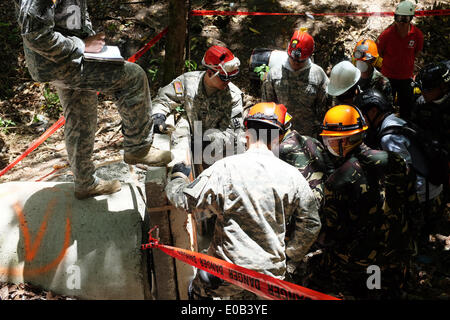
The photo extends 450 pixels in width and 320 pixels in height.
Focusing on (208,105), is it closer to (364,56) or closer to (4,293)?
(364,56)

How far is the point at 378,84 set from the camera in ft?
16.2

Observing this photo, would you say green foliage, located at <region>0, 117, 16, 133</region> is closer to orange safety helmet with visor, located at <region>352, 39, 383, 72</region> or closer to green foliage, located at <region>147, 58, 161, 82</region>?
green foliage, located at <region>147, 58, 161, 82</region>

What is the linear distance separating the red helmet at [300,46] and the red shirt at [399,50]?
5.38ft

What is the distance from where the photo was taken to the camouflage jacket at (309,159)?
352 centimetres

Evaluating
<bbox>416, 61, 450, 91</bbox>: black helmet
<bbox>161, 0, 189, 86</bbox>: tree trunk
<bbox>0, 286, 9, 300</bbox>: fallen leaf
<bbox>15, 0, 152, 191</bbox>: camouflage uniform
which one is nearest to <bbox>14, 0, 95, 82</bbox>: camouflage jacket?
<bbox>15, 0, 152, 191</bbox>: camouflage uniform

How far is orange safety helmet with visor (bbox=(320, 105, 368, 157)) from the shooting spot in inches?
121

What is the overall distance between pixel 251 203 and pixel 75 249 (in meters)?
1.50

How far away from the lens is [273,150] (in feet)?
9.53

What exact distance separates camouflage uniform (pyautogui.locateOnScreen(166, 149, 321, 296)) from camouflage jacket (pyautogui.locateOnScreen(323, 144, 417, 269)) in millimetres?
425

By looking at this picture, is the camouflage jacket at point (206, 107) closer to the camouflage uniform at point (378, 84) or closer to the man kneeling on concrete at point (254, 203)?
the camouflage uniform at point (378, 84)

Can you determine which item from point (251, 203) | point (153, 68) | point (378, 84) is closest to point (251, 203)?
point (251, 203)

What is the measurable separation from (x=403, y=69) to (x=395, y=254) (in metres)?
3.41
